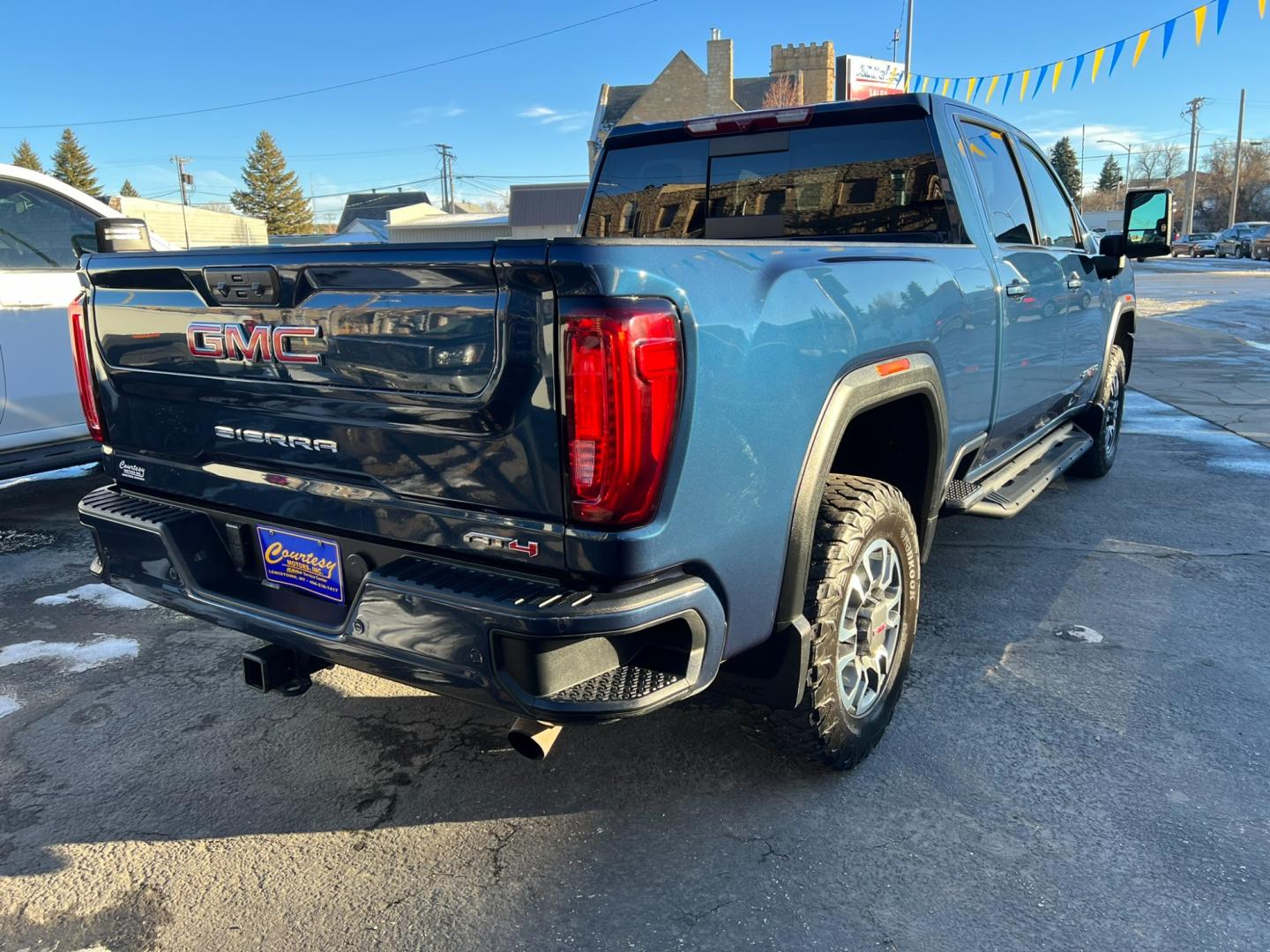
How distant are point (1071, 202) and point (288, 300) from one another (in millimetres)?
4518

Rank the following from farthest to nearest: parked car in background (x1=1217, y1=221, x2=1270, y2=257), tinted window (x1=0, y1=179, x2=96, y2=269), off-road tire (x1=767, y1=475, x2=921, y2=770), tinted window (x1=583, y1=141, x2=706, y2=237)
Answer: parked car in background (x1=1217, y1=221, x2=1270, y2=257) → tinted window (x1=0, y1=179, x2=96, y2=269) → tinted window (x1=583, y1=141, x2=706, y2=237) → off-road tire (x1=767, y1=475, x2=921, y2=770)

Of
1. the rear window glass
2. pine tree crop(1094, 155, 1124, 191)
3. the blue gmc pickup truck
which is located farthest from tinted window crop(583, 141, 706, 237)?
pine tree crop(1094, 155, 1124, 191)

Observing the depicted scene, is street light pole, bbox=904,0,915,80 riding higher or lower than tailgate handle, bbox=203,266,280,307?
higher

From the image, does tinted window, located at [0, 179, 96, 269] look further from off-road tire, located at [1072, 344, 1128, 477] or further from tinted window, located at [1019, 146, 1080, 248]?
off-road tire, located at [1072, 344, 1128, 477]

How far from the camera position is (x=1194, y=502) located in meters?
5.67

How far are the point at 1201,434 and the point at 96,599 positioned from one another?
26.4ft

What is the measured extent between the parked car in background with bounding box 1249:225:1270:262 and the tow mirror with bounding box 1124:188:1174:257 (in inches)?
1811

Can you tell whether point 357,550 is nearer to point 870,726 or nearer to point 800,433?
point 800,433

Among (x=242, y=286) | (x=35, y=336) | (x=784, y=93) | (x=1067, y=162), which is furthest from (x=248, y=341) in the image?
(x=1067, y=162)

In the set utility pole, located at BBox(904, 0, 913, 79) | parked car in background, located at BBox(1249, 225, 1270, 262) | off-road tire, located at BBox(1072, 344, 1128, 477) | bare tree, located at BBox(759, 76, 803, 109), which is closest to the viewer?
off-road tire, located at BBox(1072, 344, 1128, 477)

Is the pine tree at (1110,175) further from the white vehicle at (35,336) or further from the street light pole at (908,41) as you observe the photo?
the white vehicle at (35,336)

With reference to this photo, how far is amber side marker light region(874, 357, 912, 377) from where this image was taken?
259 cm

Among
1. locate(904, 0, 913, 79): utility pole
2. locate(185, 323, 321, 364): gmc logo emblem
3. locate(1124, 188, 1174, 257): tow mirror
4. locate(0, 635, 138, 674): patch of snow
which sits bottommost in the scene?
locate(0, 635, 138, 674): patch of snow

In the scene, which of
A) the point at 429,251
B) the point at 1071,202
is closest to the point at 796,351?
the point at 429,251
